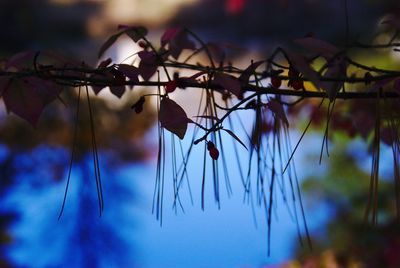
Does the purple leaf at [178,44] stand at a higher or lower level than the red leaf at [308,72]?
higher

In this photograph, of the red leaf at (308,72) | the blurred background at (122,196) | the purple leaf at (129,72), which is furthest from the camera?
the blurred background at (122,196)

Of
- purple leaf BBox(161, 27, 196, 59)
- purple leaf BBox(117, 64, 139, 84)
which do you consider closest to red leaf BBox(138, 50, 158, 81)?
purple leaf BBox(117, 64, 139, 84)

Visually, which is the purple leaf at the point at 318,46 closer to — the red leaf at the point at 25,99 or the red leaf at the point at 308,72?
the red leaf at the point at 308,72

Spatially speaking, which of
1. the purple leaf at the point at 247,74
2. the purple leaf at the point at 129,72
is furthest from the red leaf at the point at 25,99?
the purple leaf at the point at 247,74

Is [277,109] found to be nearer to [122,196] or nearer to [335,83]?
[335,83]

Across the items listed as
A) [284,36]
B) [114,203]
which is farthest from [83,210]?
[284,36]

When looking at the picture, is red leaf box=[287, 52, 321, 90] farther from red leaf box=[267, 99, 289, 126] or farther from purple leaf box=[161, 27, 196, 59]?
purple leaf box=[161, 27, 196, 59]

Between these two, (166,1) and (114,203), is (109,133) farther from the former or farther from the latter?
(166,1)
